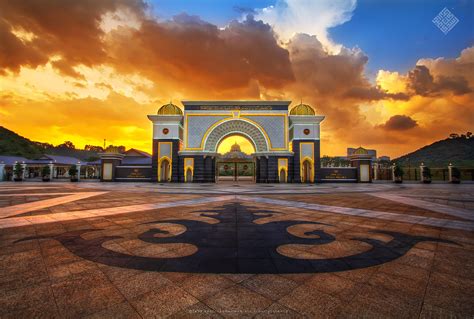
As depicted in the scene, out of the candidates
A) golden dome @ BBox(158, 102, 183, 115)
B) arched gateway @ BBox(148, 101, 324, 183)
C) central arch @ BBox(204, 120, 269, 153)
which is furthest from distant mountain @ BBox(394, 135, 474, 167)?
golden dome @ BBox(158, 102, 183, 115)

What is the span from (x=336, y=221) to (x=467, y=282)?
319 centimetres

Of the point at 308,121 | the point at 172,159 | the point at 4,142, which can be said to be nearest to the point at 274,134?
the point at 308,121

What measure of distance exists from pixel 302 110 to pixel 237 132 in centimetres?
1009

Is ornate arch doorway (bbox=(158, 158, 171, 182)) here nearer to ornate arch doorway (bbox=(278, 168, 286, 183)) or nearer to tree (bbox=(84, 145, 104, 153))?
ornate arch doorway (bbox=(278, 168, 286, 183))

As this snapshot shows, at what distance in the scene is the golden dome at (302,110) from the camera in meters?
30.1

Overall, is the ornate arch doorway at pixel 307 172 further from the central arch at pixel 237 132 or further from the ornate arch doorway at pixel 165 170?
the ornate arch doorway at pixel 165 170

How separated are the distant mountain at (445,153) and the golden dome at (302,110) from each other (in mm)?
70052

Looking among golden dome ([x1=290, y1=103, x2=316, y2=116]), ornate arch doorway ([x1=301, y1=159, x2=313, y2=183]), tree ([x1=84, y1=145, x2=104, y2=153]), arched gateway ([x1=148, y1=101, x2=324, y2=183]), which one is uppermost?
tree ([x1=84, y1=145, x2=104, y2=153])

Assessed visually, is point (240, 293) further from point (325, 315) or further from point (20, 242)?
point (20, 242)

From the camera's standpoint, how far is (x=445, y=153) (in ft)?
299

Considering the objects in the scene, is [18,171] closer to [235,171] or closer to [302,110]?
[235,171]

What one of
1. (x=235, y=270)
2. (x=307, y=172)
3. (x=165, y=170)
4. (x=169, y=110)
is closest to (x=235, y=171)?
(x=165, y=170)

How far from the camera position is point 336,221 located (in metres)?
5.71

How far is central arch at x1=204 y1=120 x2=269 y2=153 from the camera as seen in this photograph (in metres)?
29.5
